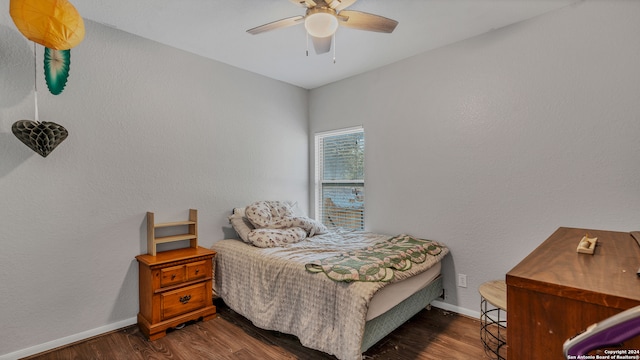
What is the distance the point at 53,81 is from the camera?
7.02 feet

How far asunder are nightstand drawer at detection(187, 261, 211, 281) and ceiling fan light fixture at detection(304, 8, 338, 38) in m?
2.11

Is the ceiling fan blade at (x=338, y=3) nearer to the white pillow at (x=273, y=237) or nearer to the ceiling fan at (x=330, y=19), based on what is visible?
the ceiling fan at (x=330, y=19)

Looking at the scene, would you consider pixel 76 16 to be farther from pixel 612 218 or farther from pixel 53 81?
pixel 612 218

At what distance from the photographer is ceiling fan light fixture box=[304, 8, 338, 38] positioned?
180 centimetres

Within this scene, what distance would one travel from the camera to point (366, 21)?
1933 millimetres

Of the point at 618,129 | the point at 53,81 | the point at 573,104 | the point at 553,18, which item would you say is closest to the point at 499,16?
the point at 553,18

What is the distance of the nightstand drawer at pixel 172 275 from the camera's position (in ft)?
7.93

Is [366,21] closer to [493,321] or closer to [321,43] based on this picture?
[321,43]

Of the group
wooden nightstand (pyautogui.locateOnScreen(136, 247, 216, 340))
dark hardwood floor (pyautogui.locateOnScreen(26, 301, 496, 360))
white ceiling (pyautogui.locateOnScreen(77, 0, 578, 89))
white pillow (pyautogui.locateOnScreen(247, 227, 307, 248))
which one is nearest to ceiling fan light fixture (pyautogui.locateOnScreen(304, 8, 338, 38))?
white ceiling (pyautogui.locateOnScreen(77, 0, 578, 89))

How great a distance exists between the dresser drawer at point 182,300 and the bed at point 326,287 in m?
0.23

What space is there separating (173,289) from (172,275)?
0.39 feet

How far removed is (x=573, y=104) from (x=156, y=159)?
348cm

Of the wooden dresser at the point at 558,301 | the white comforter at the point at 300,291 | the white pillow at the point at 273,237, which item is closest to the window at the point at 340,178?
the white comforter at the point at 300,291

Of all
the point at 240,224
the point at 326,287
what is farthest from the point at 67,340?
the point at 326,287
